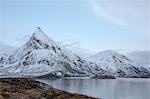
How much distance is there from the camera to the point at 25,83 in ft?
232

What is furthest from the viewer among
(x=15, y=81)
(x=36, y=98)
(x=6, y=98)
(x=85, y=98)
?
(x=15, y=81)

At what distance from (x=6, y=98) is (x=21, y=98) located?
252cm

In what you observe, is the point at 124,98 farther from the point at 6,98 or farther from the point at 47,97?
the point at 6,98

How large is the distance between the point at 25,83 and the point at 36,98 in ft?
83.1

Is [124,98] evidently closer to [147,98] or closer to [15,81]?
[147,98]

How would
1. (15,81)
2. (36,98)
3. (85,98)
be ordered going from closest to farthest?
(36,98) → (85,98) → (15,81)

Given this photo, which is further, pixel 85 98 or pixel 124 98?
pixel 124 98

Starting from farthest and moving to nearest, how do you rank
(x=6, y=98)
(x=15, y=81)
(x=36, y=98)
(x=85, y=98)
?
(x=15, y=81), (x=85, y=98), (x=36, y=98), (x=6, y=98)

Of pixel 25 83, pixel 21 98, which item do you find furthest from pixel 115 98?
pixel 21 98

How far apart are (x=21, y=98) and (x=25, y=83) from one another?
26.4 meters

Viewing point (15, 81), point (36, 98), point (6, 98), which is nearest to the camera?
point (6, 98)

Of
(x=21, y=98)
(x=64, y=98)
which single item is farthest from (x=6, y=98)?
(x=64, y=98)

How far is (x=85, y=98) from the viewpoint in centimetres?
5653

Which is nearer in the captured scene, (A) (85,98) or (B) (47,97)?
(B) (47,97)
